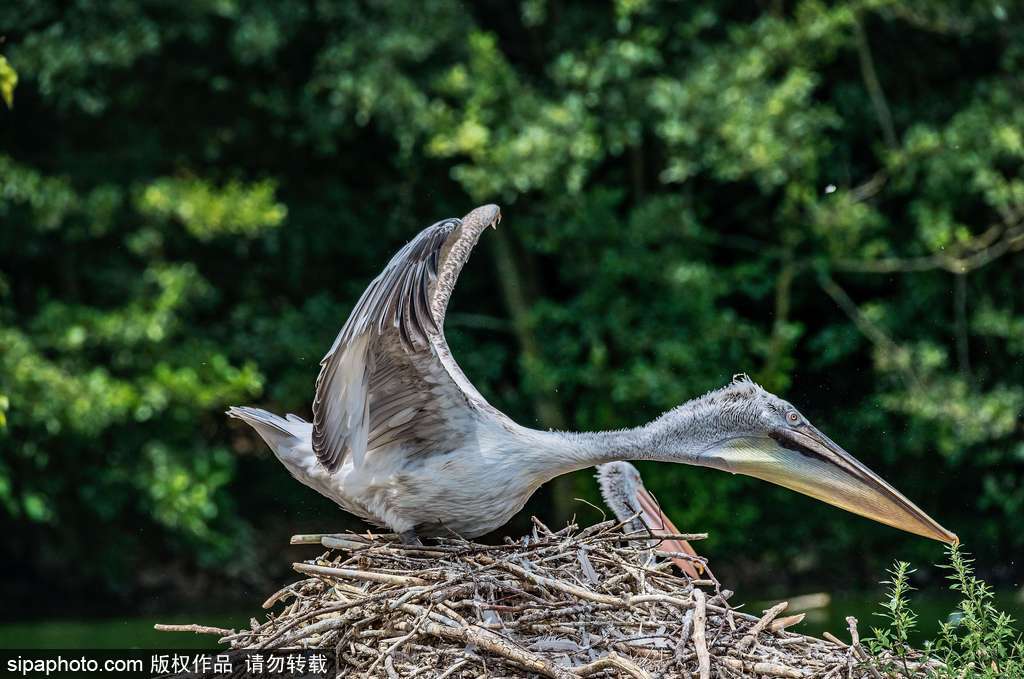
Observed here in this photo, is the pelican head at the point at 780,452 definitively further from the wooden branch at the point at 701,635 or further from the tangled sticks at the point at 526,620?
the wooden branch at the point at 701,635

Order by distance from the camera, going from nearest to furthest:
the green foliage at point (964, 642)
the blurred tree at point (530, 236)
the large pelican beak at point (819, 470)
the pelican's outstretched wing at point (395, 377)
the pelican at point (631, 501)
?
the green foliage at point (964, 642)
the pelican's outstretched wing at point (395, 377)
the large pelican beak at point (819, 470)
the pelican at point (631, 501)
the blurred tree at point (530, 236)

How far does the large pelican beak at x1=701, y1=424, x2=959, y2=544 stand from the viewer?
457cm

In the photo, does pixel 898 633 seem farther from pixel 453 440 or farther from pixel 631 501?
pixel 453 440

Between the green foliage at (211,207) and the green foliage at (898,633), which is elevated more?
the green foliage at (211,207)

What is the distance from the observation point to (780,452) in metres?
4.61

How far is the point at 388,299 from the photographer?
14.6 feet

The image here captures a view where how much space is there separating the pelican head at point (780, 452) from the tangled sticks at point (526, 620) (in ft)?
1.00

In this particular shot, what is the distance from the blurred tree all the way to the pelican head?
6307 mm

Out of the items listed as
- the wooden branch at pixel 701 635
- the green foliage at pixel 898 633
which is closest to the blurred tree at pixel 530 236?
the green foliage at pixel 898 633

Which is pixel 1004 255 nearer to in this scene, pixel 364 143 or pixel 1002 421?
pixel 1002 421

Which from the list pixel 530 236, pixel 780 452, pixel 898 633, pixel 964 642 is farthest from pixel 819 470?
pixel 530 236

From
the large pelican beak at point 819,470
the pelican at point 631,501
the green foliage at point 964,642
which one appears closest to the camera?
the green foliage at point 964,642

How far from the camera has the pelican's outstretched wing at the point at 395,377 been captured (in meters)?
4.45

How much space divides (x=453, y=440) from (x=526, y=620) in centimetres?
73
